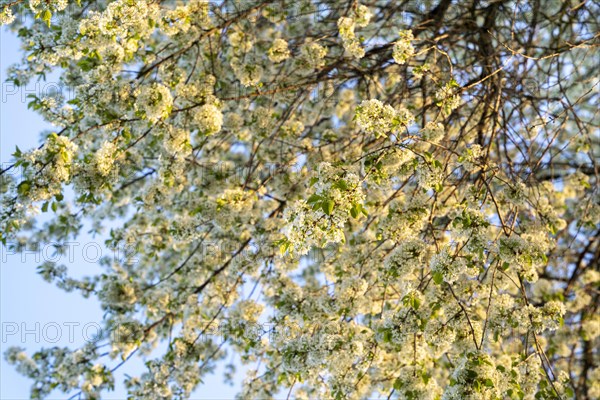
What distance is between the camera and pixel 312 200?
8.11 ft

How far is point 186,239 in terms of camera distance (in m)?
4.24

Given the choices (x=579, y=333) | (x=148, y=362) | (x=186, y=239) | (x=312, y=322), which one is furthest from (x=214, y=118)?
(x=579, y=333)

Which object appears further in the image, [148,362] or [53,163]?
[148,362]

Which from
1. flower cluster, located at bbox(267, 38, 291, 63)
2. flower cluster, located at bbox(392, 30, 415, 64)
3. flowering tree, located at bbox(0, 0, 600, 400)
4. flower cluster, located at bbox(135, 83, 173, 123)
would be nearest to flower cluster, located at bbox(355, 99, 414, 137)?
flowering tree, located at bbox(0, 0, 600, 400)

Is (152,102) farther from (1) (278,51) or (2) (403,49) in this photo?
(2) (403,49)

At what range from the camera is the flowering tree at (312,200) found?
316cm

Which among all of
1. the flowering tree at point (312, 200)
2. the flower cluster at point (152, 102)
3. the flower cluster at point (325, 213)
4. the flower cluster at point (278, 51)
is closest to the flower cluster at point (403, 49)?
the flowering tree at point (312, 200)

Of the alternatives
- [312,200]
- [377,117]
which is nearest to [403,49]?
[377,117]

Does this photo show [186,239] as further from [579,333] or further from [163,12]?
[579,333]

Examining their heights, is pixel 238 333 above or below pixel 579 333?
below

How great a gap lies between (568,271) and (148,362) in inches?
203

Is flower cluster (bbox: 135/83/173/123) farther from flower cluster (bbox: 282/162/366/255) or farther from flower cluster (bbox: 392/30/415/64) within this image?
flower cluster (bbox: 392/30/415/64)

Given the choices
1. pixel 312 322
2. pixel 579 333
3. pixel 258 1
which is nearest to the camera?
pixel 312 322

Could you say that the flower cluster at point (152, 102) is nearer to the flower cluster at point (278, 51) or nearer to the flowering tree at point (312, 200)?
the flowering tree at point (312, 200)
